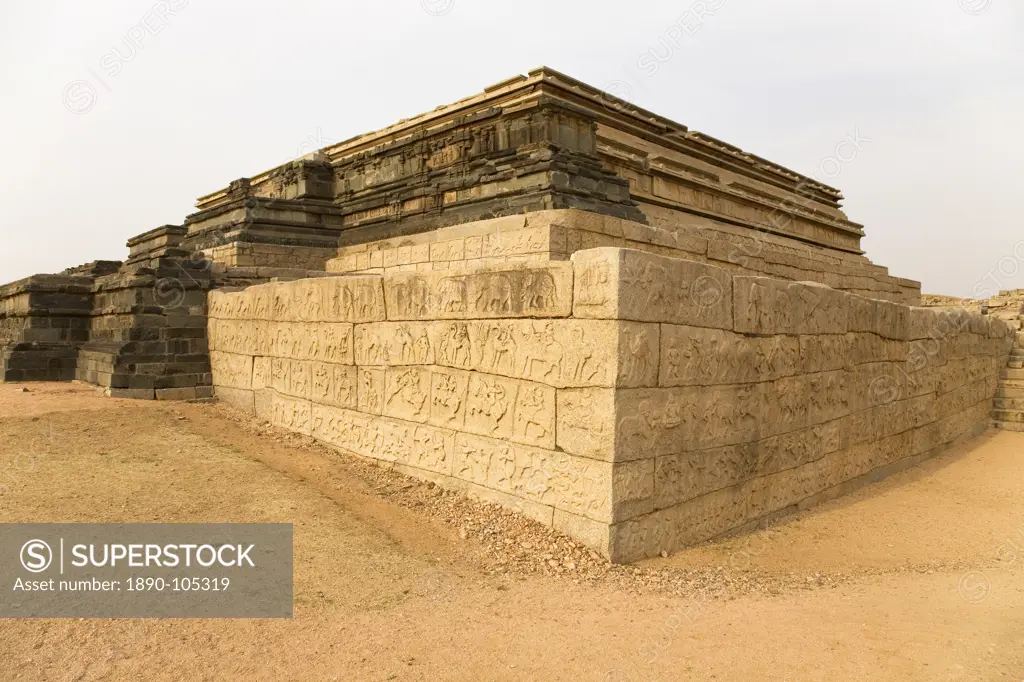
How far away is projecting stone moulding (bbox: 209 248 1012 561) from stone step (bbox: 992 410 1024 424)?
592 cm

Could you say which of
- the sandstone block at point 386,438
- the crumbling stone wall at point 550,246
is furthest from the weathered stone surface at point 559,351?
the crumbling stone wall at point 550,246

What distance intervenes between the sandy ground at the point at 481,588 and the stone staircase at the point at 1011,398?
635 cm

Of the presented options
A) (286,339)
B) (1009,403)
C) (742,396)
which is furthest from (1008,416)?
(286,339)

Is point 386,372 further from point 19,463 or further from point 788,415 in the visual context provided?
point 788,415

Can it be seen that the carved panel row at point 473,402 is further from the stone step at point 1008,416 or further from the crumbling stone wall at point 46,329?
the stone step at point 1008,416

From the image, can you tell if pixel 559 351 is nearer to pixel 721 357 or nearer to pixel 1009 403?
pixel 721 357

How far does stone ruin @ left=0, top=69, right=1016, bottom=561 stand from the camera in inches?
170

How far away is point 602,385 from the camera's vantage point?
4.13m

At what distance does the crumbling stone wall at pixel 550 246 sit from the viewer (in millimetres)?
9648

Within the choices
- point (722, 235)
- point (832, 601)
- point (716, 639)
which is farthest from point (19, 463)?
point (722, 235)

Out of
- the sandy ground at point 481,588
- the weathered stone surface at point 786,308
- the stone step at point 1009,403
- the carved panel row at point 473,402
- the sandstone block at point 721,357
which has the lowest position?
the sandy ground at point 481,588

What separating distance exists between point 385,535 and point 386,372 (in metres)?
1.73

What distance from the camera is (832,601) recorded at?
397cm

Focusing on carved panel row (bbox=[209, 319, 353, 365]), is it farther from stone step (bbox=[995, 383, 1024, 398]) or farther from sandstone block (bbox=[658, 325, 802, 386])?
stone step (bbox=[995, 383, 1024, 398])
